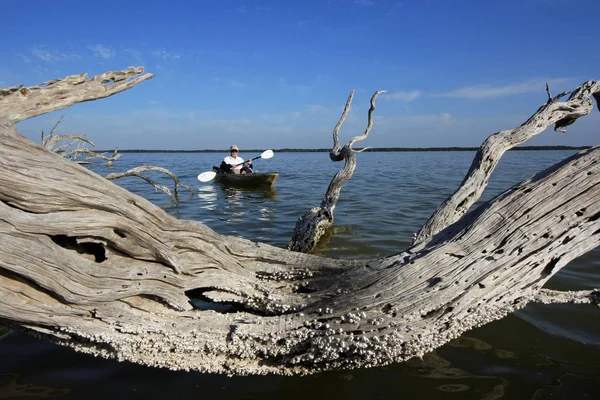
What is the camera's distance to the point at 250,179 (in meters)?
20.3

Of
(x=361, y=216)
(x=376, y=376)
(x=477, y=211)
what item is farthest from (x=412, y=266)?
(x=361, y=216)

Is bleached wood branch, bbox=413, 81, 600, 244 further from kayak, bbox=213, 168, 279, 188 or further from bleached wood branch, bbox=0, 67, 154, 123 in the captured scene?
kayak, bbox=213, 168, 279, 188

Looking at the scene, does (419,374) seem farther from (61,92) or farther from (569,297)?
(61,92)

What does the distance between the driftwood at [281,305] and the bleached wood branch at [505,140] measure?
1380mm

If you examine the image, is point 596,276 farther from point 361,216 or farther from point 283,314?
point 361,216

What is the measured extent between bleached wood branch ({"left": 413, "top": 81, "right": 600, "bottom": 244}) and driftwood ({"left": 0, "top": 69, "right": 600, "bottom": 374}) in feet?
4.53

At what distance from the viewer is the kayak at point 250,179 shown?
65.6 ft

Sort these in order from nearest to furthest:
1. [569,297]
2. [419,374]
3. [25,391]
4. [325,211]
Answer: [25,391] < [419,374] < [569,297] < [325,211]

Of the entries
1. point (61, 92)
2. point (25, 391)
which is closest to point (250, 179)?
point (61, 92)

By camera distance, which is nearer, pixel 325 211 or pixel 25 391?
pixel 25 391

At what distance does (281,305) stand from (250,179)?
667 inches

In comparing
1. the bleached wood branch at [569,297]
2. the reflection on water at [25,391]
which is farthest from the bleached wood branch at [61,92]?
the bleached wood branch at [569,297]

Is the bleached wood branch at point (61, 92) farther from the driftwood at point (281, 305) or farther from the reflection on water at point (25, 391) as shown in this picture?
the reflection on water at point (25, 391)

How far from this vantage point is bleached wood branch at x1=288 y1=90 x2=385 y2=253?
25.9ft
